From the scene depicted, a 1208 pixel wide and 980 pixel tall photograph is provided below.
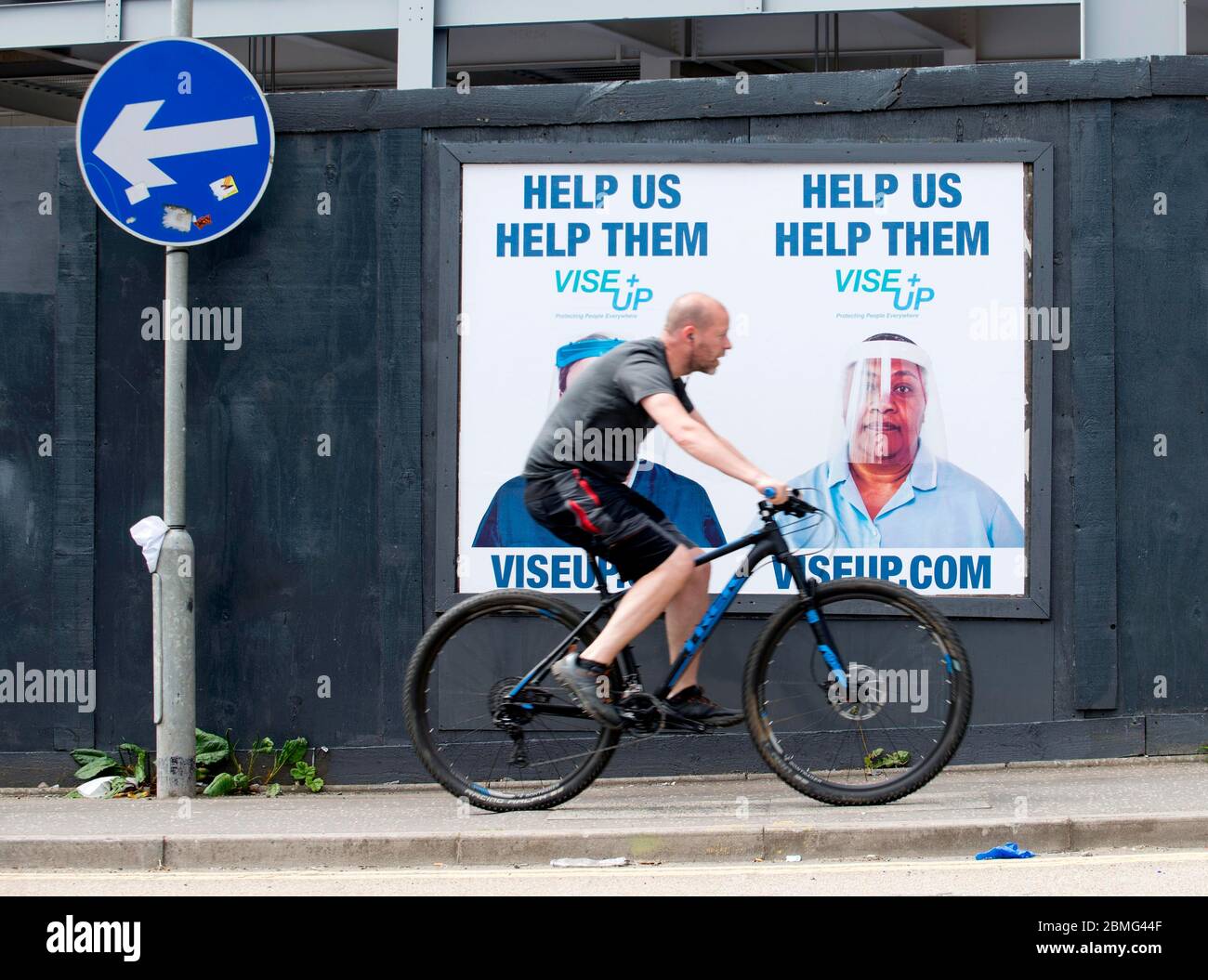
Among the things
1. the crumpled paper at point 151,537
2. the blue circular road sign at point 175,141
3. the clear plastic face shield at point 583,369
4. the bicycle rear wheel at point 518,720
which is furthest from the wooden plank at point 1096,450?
the crumpled paper at point 151,537

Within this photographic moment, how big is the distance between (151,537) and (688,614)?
278 cm

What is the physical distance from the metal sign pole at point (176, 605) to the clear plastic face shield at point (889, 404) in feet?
10.4

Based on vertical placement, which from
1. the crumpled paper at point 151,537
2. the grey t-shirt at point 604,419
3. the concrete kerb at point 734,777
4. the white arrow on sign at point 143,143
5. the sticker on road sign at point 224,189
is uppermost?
the white arrow on sign at point 143,143

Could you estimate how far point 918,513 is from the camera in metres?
7.16

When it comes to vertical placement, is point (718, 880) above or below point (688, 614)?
below

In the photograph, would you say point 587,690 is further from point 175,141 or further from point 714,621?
point 175,141

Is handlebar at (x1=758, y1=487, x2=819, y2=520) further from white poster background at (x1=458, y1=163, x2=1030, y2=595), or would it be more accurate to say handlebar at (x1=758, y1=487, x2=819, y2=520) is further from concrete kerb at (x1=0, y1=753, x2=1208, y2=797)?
concrete kerb at (x1=0, y1=753, x2=1208, y2=797)

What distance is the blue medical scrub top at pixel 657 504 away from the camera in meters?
7.26

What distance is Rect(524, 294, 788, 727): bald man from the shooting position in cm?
594

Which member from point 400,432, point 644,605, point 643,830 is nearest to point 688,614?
point 644,605

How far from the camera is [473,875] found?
5492 mm

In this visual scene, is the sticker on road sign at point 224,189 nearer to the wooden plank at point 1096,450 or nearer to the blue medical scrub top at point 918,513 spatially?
the blue medical scrub top at point 918,513

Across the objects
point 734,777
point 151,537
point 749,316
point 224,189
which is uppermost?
point 224,189
